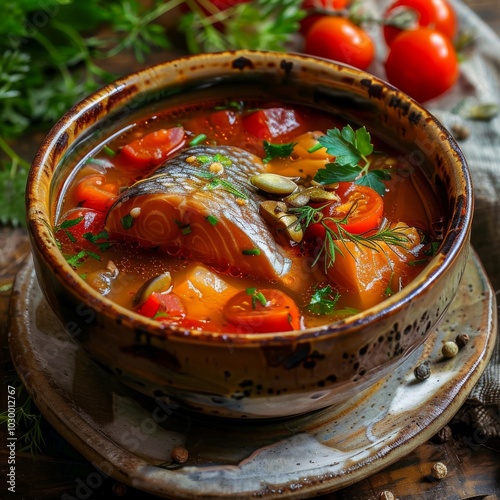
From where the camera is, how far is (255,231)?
237 centimetres

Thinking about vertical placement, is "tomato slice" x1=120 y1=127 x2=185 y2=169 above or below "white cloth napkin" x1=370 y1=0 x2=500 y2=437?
above

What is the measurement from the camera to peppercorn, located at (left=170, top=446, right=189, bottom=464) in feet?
7.28

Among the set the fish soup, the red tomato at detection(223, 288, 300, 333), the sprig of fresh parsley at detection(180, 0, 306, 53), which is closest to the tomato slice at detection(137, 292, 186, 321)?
the fish soup

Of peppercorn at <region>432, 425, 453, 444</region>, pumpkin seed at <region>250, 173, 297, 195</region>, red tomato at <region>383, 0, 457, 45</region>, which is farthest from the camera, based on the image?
red tomato at <region>383, 0, 457, 45</region>

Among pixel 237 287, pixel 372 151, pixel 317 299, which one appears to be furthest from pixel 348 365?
pixel 372 151

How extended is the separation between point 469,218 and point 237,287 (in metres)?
0.72

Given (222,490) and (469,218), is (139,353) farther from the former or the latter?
(469,218)

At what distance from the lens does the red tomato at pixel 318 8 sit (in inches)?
174

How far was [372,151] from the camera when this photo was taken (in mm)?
2682

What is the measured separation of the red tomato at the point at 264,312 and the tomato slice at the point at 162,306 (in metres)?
0.14

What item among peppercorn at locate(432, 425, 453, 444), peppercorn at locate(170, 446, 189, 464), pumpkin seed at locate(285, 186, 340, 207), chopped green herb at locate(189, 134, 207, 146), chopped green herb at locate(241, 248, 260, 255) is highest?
pumpkin seed at locate(285, 186, 340, 207)

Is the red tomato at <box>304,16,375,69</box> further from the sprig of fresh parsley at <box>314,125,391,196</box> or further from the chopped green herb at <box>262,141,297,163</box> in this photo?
the sprig of fresh parsley at <box>314,125,391,196</box>

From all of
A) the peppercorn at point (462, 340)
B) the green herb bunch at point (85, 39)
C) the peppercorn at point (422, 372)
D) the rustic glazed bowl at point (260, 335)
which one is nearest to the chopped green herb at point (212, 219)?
the rustic glazed bowl at point (260, 335)

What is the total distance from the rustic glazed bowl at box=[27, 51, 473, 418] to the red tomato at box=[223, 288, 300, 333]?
7.9 inches
